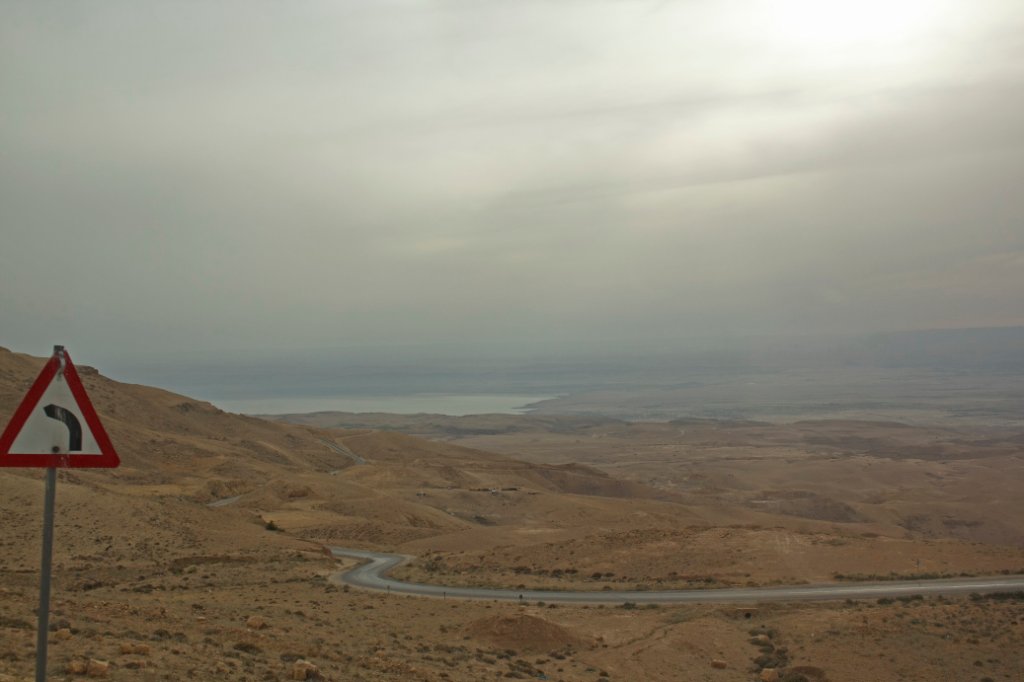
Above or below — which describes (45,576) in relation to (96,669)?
above

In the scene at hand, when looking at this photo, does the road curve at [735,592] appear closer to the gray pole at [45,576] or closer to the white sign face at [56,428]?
the gray pole at [45,576]

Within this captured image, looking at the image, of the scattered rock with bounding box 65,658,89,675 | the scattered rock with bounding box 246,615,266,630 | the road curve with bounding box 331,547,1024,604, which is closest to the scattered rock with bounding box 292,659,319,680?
the scattered rock with bounding box 65,658,89,675

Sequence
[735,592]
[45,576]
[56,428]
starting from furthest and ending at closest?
1. [735,592]
2. [56,428]
3. [45,576]

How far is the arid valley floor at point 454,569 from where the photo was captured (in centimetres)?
1636

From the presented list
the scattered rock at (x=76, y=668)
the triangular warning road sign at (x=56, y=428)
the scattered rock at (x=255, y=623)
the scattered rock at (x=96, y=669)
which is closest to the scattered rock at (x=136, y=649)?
the scattered rock at (x=76, y=668)

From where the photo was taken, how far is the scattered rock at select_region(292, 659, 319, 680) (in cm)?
1286

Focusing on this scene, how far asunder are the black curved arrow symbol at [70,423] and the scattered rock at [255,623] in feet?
41.9

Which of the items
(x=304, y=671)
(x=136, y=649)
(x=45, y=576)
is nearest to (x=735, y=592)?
(x=304, y=671)

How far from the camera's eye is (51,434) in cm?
650

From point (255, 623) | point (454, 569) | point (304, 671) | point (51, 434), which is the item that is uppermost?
point (51, 434)

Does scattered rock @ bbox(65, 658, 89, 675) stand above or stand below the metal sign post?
below

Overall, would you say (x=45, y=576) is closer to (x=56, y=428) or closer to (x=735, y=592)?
(x=56, y=428)

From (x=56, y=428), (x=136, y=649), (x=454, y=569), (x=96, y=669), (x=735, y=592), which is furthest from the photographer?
(x=454, y=569)

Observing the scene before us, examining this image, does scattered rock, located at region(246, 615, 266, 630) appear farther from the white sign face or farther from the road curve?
the white sign face
